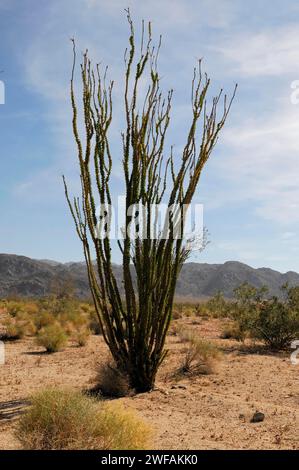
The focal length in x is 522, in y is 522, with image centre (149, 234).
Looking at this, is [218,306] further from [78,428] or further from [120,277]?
[120,277]

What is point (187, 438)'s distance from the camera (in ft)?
17.4

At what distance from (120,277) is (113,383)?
64.9 metres

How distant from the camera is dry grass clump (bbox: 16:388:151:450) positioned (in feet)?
14.9

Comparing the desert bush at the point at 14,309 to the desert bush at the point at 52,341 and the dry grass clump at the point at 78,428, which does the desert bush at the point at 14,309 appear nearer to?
the desert bush at the point at 52,341

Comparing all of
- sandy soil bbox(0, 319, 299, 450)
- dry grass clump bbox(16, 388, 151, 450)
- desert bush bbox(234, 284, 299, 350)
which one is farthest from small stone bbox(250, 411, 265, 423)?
desert bush bbox(234, 284, 299, 350)

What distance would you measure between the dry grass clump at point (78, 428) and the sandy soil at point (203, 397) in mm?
358

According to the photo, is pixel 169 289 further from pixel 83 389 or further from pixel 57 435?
pixel 57 435

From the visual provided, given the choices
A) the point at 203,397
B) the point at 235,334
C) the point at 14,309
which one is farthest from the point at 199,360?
the point at 14,309

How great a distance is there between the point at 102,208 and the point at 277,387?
13.0 feet

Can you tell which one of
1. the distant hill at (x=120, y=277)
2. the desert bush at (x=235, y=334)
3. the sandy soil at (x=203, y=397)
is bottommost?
the sandy soil at (x=203, y=397)

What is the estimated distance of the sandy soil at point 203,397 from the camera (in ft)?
17.7

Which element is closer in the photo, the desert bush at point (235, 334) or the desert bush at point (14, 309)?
the desert bush at point (235, 334)

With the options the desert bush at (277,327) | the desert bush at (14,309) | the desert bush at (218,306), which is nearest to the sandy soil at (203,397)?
the desert bush at (277,327)
